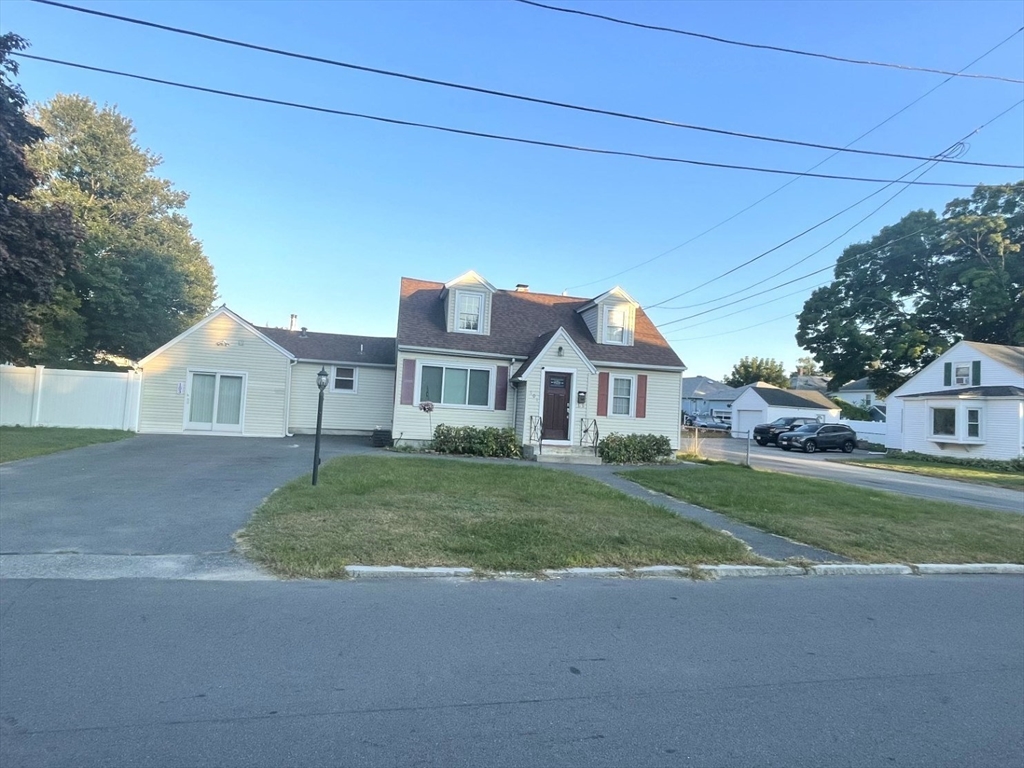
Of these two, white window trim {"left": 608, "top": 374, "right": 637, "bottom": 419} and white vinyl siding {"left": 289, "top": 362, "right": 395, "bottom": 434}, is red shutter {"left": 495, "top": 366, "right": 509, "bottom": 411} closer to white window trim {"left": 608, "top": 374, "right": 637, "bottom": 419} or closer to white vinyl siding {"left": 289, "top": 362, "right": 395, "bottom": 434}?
white window trim {"left": 608, "top": 374, "right": 637, "bottom": 419}

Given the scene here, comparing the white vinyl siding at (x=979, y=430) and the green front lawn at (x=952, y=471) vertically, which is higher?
the white vinyl siding at (x=979, y=430)

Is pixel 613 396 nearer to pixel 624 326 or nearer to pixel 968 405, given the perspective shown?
pixel 624 326

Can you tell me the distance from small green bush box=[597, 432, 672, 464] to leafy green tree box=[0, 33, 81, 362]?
1823 cm

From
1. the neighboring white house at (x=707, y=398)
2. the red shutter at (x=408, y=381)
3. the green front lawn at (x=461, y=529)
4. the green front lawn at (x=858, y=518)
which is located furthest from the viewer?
the neighboring white house at (x=707, y=398)

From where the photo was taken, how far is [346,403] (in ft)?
84.9

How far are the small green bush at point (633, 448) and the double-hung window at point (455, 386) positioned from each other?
4.49 m

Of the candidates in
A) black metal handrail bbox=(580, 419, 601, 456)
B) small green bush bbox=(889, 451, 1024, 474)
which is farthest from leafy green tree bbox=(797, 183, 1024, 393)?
black metal handrail bbox=(580, 419, 601, 456)

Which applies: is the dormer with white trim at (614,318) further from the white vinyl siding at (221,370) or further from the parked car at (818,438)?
the parked car at (818,438)

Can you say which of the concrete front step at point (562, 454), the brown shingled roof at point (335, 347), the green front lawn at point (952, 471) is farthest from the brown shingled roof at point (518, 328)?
the green front lawn at point (952, 471)

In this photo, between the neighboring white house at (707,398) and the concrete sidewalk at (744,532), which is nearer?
the concrete sidewalk at (744,532)

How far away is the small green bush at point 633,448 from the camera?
21516mm

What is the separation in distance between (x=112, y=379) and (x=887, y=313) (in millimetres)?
51838

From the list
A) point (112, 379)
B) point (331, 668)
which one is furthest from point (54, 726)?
point (112, 379)

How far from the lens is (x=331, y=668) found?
434cm
